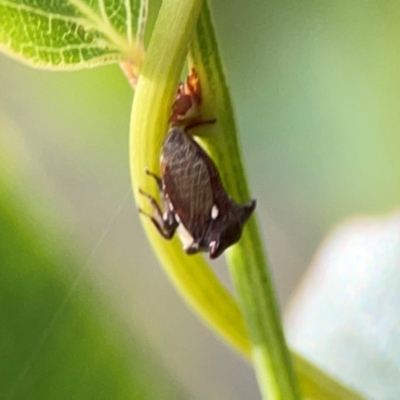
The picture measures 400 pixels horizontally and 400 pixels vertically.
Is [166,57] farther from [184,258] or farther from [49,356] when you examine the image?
[49,356]

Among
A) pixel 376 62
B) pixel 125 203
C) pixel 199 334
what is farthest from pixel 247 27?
pixel 199 334

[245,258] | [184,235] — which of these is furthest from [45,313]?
[245,258]

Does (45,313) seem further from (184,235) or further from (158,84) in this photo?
(158,84)

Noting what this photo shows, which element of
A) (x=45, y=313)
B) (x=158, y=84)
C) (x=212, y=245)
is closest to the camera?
(x=158, y=84)

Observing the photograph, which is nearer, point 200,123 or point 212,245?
point 200,123

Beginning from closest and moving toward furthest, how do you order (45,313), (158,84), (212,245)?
(158,84) < (212,245) < (45,313)
